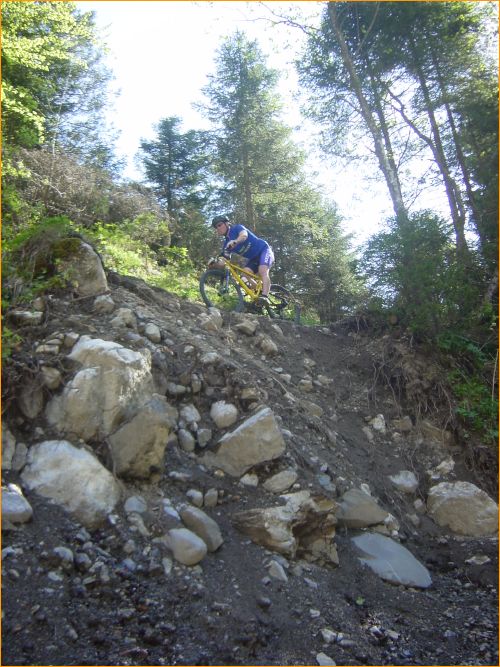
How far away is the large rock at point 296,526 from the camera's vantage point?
3.46m

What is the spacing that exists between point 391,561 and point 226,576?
173 centimetres

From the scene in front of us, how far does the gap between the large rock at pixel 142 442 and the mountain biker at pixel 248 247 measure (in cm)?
492

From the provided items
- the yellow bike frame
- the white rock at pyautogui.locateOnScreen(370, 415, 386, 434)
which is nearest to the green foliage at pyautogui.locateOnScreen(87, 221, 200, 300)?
the yellow bike frame

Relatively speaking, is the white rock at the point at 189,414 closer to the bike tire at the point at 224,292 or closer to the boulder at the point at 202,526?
the boulder at the point at 202,526

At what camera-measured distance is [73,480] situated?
304 cm

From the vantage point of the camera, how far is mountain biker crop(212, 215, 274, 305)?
805cm

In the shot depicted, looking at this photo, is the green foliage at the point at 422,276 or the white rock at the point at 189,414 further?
the green foliage at the point at 422,276

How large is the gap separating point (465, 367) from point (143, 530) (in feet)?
18.0

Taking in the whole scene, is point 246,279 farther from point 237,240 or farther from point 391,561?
point 391,561

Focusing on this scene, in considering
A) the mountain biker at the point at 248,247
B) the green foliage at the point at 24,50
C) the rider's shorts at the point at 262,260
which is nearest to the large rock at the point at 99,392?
the mountain biker at the point at 248,247

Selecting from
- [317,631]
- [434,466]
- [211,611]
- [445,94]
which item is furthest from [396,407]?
[445,94]

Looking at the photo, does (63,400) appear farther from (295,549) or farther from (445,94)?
(445,94)

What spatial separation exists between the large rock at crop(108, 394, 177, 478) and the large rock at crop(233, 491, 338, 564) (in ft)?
2.63

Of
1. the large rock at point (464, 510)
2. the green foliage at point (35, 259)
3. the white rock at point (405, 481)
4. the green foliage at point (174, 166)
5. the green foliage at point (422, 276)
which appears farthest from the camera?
the green foliage at point (174, 166)
